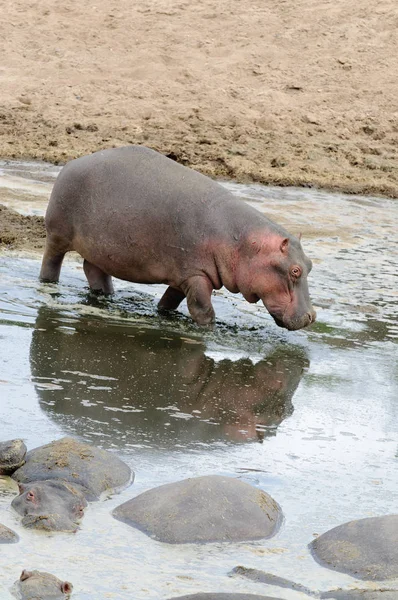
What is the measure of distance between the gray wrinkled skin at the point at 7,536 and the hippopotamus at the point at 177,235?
342 cm

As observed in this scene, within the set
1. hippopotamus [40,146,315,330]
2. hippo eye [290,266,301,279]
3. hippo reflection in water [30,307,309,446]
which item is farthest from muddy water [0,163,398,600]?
hippo eye [290,266,301,279]

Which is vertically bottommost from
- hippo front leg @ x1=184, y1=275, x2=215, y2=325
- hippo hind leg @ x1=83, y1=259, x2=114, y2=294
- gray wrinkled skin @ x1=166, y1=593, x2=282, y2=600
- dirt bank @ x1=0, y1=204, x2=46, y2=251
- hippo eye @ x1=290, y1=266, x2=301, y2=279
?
dirt bank @ x1=0, y1=204, x2=46, y2=251

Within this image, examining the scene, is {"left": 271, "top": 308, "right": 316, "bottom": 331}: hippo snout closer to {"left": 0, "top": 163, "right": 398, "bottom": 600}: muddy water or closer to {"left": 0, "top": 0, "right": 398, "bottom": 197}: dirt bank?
{"left": 0, "top": 163, "right": 398, "bottom": 600}: muddy water

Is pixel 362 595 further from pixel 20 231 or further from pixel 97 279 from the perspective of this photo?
pixel 20 231

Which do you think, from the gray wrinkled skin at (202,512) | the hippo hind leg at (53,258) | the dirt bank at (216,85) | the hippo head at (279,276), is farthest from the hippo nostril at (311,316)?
the dirt bank at (216,85)

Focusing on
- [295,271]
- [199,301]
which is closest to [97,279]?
[199,301]

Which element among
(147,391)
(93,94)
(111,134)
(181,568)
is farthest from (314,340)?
(93,94)

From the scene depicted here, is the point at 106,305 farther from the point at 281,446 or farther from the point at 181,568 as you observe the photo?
the point at 181,568

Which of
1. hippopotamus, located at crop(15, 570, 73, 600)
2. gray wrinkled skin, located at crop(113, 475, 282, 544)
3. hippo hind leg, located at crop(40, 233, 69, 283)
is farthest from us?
hippo hind leg, located at crop(40, 233, 69, 283)

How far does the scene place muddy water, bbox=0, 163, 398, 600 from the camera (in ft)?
13.4

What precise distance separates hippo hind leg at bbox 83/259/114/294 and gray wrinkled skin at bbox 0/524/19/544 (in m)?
3.96

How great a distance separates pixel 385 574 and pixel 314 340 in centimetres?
331

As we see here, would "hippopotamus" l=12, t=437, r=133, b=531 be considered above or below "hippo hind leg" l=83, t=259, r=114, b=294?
above

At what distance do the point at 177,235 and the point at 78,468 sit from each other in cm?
304
